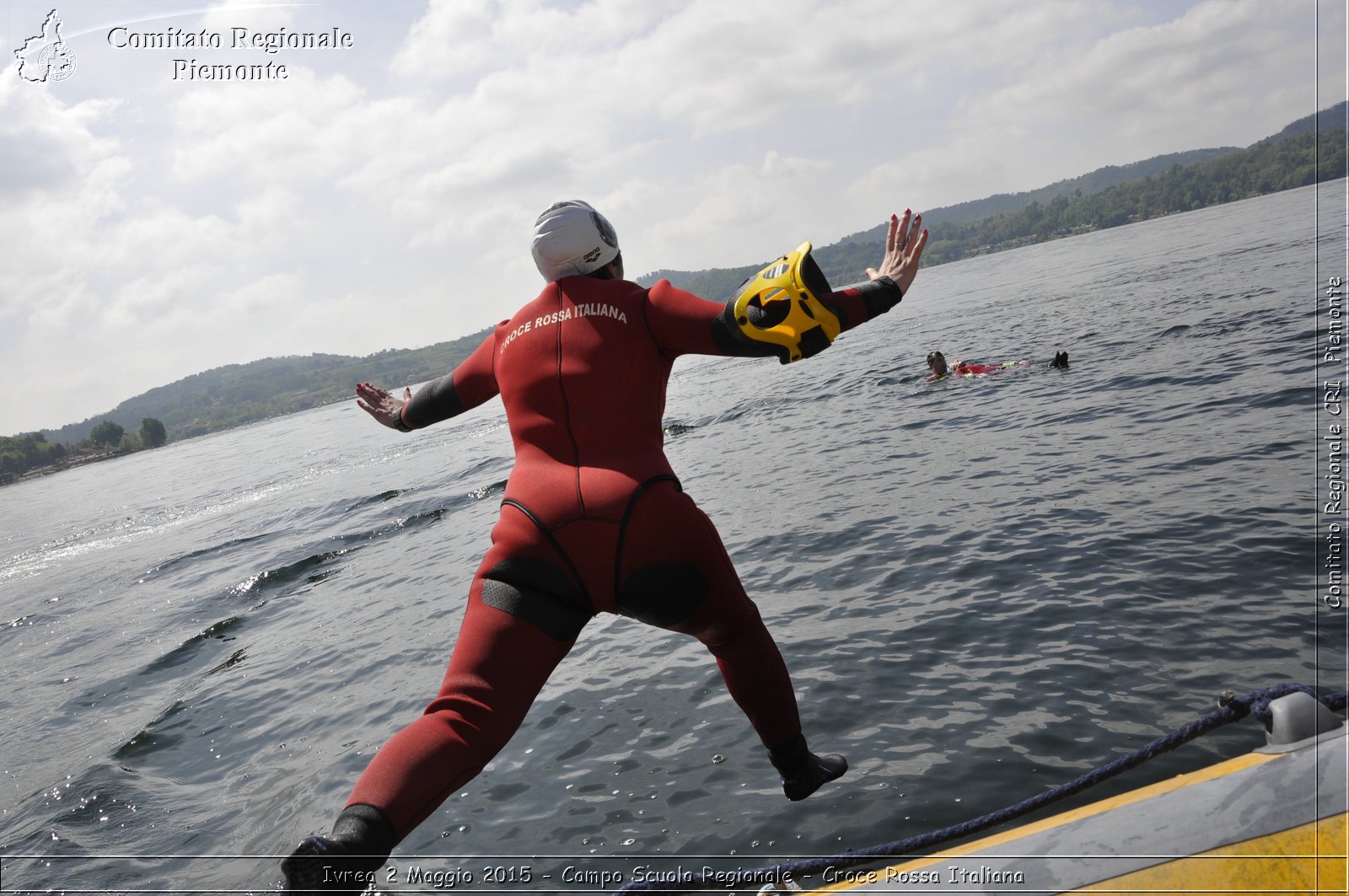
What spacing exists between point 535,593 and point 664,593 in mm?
450

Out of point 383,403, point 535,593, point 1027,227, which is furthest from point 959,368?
point 1027,227

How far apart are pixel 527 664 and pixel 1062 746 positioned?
3503 mm

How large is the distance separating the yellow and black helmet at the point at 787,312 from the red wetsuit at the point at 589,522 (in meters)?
0.06

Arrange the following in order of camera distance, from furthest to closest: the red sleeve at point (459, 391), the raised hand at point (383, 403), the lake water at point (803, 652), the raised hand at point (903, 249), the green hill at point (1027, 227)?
the green hill at point (1027, 227), the lake water at point (803, 652), the raised hand at point (383, 403), the red sleeve at point (459, 391), the raised hand at point (903, 249)

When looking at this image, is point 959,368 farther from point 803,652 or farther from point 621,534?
point 621,534

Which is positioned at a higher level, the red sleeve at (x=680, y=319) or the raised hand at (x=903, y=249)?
the raised hand at (x=903, y=249)

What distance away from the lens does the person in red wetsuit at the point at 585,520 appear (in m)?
2.63

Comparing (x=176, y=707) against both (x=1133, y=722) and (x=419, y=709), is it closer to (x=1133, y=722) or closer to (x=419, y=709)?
(x=419, y=709)

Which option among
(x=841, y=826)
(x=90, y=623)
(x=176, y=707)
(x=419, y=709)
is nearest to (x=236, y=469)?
(x=90, y=623)

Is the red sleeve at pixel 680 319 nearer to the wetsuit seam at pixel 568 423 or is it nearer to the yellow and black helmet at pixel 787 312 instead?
the yellow and black helmet at pixel 787 312

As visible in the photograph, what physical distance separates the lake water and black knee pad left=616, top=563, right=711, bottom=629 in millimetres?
2067

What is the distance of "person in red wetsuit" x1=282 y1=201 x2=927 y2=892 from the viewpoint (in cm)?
263

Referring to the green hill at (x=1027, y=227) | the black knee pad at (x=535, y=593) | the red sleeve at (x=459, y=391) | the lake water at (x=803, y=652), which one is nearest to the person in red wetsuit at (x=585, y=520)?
the black knee pad at (x=535, y=593)

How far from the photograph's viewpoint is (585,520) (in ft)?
9.14
